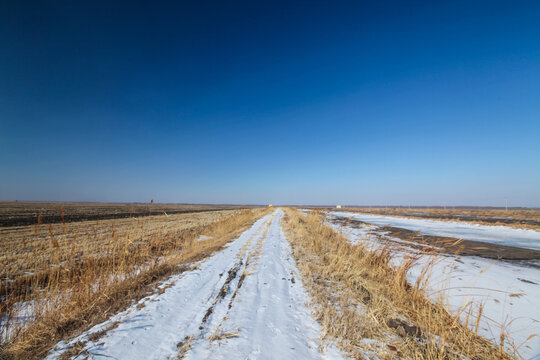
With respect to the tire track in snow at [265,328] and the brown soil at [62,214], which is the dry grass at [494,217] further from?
the brown soil at [62,214]

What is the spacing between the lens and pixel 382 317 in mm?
3520

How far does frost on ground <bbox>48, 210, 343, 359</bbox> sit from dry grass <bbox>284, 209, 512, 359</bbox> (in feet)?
1.29

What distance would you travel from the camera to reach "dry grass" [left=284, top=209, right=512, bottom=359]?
270 centimetres

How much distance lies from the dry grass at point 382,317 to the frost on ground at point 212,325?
15.5 inches

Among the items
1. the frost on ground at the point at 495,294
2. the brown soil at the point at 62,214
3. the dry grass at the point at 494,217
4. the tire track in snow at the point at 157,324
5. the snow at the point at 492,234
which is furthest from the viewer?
the dry grass at the point at 494,217

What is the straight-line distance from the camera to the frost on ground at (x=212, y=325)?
259 cm

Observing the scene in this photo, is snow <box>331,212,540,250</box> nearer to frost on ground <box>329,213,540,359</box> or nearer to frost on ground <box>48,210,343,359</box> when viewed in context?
frost on ground <box>329,213,540,359</box>

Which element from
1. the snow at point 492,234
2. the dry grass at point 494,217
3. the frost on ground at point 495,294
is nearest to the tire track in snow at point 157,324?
the frost on ground at point 495,294

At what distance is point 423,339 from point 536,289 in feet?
18.2

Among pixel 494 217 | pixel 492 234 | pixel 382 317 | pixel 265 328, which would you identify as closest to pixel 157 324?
pixel 265 328

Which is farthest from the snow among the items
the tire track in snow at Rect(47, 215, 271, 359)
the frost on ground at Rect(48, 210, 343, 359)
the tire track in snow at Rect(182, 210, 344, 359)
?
the tire track in snow at Rect(47, 215, 271, 359)

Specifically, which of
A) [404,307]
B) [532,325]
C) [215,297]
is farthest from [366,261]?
[215,297]

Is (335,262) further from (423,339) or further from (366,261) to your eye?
(423,339)

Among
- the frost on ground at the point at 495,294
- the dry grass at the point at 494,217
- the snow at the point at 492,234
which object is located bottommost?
the dry grass at the point at 494,217
